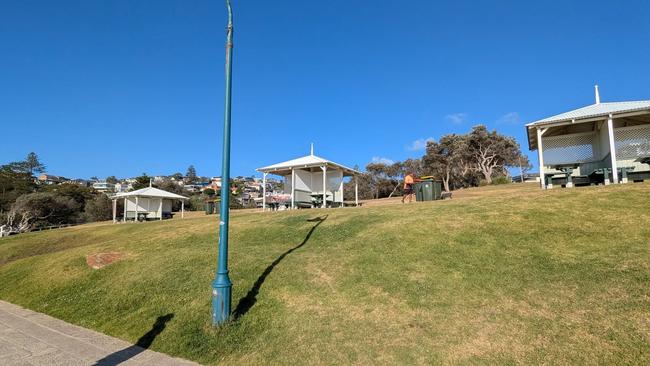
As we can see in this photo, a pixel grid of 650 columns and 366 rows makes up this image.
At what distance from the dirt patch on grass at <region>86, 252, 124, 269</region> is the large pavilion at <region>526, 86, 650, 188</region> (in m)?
15.8

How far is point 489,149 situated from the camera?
49.4 metres

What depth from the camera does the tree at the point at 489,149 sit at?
160ft

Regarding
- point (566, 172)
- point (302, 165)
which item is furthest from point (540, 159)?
point (302, 165)

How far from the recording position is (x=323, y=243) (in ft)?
30.1

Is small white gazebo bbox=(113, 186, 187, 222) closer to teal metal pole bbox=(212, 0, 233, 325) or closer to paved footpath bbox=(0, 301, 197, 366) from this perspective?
paved footpath bbox=(0, 301, 197, 366)

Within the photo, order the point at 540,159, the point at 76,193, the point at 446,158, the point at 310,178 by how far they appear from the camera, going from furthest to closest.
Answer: the point at 76,193, the point at 446,158, the point at 310,178, the point at 540,159

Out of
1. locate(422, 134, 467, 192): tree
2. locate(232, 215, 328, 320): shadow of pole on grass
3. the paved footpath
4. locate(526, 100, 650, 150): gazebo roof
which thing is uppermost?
locate(422, 134, 467, 192): tree

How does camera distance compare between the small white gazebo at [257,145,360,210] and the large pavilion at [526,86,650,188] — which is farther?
the small white gazebo at [257,145,360,210]

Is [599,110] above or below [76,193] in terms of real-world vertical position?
above

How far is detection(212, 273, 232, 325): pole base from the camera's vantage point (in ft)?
18.3

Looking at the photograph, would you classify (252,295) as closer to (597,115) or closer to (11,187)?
(597,115)

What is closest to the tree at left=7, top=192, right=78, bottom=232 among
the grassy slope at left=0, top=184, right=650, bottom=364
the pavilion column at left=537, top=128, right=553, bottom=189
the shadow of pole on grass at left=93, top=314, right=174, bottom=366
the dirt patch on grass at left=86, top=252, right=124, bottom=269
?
the dirt patch on grass at left=86, top=252, right=124, bottom=269

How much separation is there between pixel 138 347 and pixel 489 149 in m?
51.4

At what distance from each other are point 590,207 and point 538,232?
245 cm
